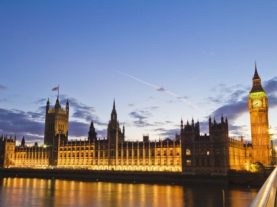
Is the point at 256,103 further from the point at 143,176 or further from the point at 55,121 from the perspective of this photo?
the point at 55,121

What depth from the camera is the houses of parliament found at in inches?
3605

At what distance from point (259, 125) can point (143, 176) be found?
4435cm

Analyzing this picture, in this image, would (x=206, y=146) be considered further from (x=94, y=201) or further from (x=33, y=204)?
(x=33, y=204)

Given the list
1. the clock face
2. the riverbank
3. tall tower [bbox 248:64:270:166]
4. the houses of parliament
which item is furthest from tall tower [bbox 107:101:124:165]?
the clock face

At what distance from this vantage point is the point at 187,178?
86.3 meters

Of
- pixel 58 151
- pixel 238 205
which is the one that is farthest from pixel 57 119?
pixel 238 205

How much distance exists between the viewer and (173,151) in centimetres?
10138

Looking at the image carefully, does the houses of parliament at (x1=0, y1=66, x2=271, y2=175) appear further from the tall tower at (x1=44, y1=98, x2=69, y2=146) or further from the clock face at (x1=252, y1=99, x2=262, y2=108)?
the tall tower at (x1=44, y1=98, x2=69, y2=146)

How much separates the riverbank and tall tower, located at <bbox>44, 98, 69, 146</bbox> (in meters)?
32.5

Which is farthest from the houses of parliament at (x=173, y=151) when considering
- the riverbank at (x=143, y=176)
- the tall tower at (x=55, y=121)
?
the tall tower at (x=55, y=121)

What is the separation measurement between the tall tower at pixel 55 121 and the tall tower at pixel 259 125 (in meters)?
89.2

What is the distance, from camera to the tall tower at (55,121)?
505ft

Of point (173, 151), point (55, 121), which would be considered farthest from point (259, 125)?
point (55, 121)

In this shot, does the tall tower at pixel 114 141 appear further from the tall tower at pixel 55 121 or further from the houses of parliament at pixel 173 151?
the tall tower at pixel 55 121
